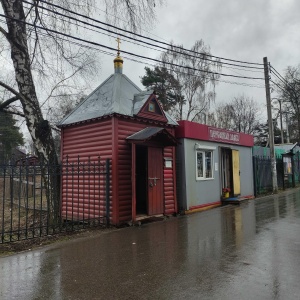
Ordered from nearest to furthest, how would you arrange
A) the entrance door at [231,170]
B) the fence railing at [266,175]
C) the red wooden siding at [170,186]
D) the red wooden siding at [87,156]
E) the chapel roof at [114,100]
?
the red wooden siding at [87,156], the chapel roof at [114,100], the red wooden siding at [170,186], the entrance door at [231,170], the fence railing at [266,175]

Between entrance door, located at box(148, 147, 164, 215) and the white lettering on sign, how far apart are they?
3.57m

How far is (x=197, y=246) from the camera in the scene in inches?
252

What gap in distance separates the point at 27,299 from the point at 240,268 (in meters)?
3.13

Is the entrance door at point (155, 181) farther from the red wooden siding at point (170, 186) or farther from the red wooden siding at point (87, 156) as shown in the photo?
the red wooden siding at point (87, 156)

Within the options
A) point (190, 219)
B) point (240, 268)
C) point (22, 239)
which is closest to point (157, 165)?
point (190, 219)

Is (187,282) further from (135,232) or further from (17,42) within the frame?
(17,42)

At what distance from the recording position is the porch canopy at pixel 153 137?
8844 millimetres

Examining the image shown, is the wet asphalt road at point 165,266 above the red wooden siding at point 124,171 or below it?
below

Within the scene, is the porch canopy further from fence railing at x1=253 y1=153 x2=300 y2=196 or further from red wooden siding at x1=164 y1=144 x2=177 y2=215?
fence railing at x1=253 y1=153 x2=300 y2=196

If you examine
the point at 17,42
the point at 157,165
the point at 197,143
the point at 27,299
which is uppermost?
the point at 17,42

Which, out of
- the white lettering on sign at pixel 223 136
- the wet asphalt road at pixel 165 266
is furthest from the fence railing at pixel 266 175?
the wet asphalt road at pixel 165 266

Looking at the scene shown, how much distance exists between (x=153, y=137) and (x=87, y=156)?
7.27 feet

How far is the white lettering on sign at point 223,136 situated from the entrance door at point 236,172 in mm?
586

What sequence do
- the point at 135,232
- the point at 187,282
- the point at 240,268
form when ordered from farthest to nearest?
the point at 135,232
the point at 240,268
the point at 187,282
